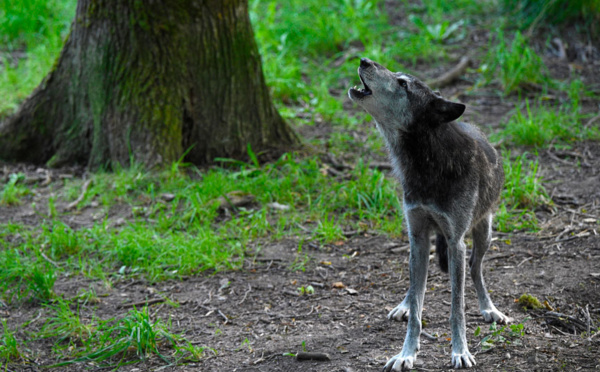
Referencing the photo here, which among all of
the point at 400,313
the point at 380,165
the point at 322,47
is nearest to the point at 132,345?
the point at 400,313

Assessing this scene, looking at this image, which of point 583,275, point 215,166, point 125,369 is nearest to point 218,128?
point 215,166

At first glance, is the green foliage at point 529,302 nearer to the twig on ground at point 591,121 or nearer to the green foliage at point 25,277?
the green foliage at point 25,277

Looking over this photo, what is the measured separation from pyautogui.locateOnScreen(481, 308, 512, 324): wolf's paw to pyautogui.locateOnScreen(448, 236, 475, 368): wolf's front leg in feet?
1.83

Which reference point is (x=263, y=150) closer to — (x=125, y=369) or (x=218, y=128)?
(x=218, y=128)

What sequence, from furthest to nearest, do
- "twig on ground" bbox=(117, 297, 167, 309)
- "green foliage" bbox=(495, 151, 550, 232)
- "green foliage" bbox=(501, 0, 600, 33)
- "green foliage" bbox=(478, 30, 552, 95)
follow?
"green foliage" bbox=(501, 0, 600, 33) → "green foliage" bbox=(478, 30, 552, 95) → "green foliage" bbox=(495, 151, 550, 232) → "twig on ground" bbox=(117, 297, 167, 309)

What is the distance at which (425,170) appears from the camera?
4.02 meters

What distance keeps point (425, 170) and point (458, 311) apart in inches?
35.4

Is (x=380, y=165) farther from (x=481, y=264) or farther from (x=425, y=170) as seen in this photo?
(x=425, y=170)

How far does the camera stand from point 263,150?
7.46 metres

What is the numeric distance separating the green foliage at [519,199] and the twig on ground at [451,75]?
266 cm

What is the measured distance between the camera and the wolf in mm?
3973

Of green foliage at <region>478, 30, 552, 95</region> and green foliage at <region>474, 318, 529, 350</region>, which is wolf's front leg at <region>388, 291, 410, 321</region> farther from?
green foliage at <region>478, 30, 552, 95</region>

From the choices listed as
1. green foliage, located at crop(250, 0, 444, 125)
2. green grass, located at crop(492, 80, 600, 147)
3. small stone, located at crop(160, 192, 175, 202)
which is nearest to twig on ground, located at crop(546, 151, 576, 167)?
green grass, located at crop(492, 80, 600, 147)

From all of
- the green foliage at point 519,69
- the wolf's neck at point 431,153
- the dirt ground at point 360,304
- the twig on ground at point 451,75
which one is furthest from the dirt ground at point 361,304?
the twig on ground at point 451,75
